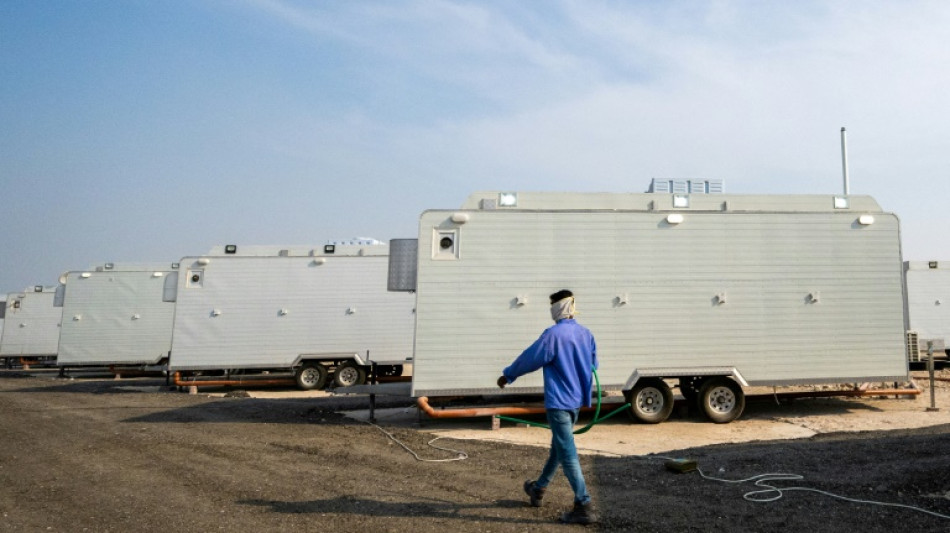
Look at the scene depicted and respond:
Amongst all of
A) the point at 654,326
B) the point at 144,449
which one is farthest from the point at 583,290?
the point at 144,449

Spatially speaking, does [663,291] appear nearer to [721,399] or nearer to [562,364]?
[721,399]

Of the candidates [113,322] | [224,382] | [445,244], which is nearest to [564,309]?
[445,244]

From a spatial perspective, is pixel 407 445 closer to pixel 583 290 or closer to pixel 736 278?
pixel 583 290

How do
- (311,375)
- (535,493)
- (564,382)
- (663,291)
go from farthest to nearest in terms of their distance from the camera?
(311,375)
(663,291)
(535,493)
(564,382)

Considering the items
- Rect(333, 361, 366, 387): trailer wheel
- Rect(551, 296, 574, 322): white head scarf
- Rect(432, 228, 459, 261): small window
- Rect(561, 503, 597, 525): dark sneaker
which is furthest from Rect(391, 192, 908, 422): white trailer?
Rect(333, 361, 366, 387): trailer wheel

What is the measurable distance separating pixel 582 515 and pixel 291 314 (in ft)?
41.7

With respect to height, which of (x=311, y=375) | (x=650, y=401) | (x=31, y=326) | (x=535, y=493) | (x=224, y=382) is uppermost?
(x=31, y=326)

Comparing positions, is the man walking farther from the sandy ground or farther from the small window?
the small window

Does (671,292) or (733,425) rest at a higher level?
(671,292)

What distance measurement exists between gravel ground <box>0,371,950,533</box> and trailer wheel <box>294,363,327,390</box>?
20.2ft

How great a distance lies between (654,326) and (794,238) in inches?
119

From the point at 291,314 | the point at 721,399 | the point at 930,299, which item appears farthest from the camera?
the point at 930,299

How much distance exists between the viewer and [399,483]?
6.44 metres

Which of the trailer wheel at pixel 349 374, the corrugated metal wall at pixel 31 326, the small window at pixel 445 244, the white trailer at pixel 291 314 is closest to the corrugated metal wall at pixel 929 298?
the white trailer at pixel 291 314
